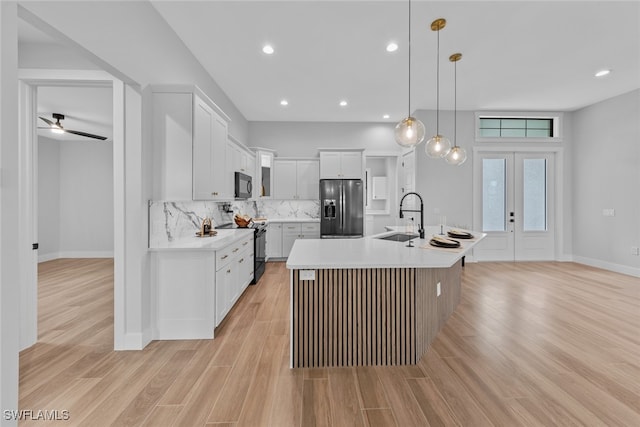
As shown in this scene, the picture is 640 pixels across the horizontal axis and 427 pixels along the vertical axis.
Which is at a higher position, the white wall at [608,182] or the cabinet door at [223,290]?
the white wall at [608,182]

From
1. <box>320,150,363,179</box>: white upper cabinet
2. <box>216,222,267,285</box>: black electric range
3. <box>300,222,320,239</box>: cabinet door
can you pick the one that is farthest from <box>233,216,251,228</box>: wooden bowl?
<box>320,150,363,179</box>: white upper cabinet

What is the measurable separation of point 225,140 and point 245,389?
2.89 m

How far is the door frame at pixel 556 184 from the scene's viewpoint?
5.67m

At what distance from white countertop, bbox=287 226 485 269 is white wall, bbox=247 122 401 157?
12.8 ft

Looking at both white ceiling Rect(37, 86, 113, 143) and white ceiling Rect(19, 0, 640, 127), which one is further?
white ceiling Rect(37, 86, 113, 143)

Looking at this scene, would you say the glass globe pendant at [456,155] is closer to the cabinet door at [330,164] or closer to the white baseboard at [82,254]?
the cabinet door at [330,164]

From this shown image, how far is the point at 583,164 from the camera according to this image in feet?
18.0

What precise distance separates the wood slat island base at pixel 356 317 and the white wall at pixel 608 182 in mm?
5310

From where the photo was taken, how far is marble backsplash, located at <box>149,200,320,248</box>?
2.65 m

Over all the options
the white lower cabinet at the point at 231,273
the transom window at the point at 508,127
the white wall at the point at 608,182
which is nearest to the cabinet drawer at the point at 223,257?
the white lower cabinet at the point at 231,273

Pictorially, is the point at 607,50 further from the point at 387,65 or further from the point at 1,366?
the point at 1,366

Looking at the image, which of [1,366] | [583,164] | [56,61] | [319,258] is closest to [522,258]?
[583,164]

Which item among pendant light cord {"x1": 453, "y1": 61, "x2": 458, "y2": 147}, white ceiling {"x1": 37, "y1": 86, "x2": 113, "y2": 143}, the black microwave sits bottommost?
the black microwave

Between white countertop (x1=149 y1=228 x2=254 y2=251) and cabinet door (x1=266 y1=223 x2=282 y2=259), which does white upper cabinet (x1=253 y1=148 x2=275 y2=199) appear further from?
white countertop (x1=149 y1=228 x2=254 y2=251)
